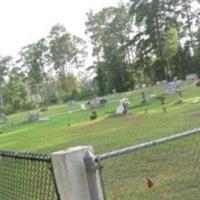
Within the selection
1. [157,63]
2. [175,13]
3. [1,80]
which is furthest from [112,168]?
[1,80]

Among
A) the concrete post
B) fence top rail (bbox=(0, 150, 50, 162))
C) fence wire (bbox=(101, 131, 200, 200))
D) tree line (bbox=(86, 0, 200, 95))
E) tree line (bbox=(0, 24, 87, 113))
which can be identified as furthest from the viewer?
tree line (bbox=(0, 24, 87, 113))

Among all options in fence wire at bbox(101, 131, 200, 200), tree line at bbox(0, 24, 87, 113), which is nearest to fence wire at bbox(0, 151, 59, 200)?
fence wire at bbox(101, 131, 200, 200)

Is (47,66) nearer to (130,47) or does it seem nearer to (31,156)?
(130,47)

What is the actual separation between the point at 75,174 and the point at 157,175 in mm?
5717

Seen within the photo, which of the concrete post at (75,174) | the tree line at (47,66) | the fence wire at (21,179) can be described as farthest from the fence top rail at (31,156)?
the tree line at (47,66)

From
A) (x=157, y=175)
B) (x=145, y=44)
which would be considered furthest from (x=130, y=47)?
(x=157, y=175)

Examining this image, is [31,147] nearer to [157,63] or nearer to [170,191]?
[170,191]

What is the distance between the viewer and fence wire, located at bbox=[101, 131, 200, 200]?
8.09m

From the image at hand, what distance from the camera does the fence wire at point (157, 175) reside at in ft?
26.5

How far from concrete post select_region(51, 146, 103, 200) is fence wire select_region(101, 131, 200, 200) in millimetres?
3430

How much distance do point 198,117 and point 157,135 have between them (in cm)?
312

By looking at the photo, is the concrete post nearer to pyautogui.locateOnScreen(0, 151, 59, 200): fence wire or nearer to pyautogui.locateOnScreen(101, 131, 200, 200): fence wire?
pyautogui.locateOnScreen(0, 151, 59, 200): fence wire

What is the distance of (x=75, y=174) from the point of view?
3924mm

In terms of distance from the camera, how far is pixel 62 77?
95.1 m
